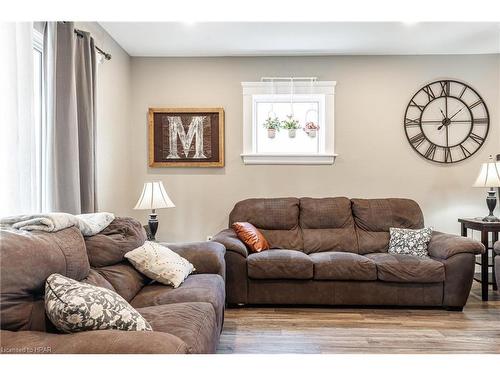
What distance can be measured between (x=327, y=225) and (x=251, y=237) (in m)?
0.87

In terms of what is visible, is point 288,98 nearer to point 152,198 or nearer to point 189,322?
point 152,198

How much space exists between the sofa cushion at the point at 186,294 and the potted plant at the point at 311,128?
237 centimetres

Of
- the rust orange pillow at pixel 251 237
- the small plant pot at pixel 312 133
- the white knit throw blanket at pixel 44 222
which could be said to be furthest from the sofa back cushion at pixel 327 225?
the white knit throw blanket at pixel 44 222

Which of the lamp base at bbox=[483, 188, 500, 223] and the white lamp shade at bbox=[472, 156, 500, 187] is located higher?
the white lamp shade at bbox=[472, 156, 500, 187]

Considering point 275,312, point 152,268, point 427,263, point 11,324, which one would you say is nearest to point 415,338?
point 427,263

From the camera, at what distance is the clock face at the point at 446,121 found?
4.23 metres

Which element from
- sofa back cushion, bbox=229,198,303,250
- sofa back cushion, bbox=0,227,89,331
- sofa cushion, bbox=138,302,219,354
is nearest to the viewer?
sofa back cushion, bbox=0,227,89,331

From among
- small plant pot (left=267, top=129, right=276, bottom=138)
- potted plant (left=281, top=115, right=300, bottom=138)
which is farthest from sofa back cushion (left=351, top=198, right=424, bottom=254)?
small plant pot (left=267, top=129, right=276, bottom=138)

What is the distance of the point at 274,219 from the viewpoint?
12.8ft

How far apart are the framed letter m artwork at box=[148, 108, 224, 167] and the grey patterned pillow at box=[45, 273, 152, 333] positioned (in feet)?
9.56

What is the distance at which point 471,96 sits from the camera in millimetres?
4242

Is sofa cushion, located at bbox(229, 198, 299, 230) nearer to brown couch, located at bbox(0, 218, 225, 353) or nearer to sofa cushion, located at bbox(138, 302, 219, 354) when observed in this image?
brown couch, located at bbox(0, 218, 225, 353)

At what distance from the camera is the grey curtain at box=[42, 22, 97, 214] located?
98.1 inches
